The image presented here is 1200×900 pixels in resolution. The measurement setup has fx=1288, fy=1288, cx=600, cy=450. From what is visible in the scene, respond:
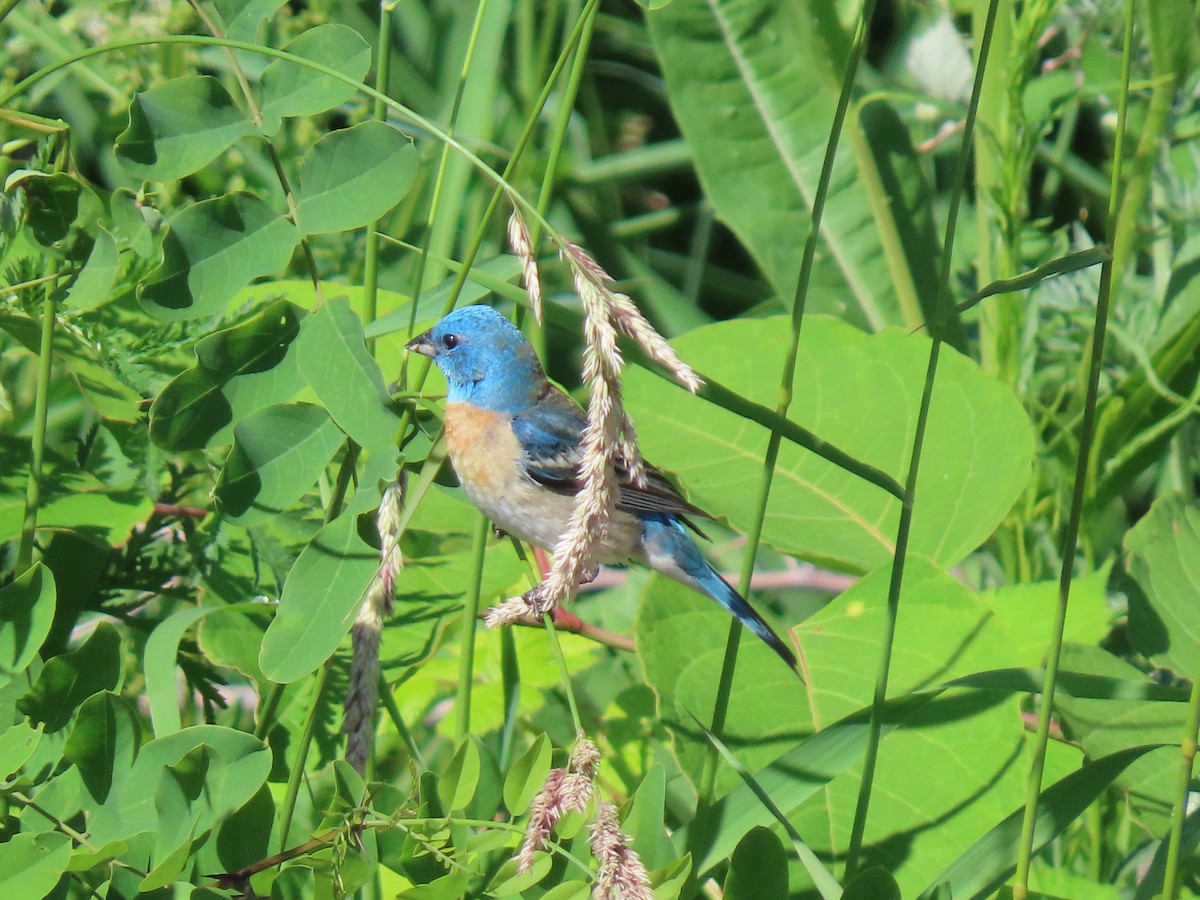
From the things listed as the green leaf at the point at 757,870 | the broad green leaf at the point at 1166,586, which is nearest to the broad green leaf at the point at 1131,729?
the broad green leaf at the point at 1166,586

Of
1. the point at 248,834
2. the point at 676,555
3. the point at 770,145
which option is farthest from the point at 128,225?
the point at 770,145

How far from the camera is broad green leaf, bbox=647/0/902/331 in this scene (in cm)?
282

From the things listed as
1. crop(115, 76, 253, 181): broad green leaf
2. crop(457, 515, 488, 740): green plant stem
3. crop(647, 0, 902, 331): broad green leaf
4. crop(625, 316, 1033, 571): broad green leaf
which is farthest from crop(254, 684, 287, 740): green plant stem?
crop(647, 0, 902, 331): broad green leaf

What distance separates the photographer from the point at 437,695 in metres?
2.14

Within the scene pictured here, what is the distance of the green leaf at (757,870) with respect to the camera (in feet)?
3.78

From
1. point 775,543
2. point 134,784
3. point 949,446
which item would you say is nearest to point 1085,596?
point 949,446

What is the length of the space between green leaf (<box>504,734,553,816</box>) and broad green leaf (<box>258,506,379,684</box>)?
0.66ft

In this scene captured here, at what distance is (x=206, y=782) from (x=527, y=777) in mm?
282

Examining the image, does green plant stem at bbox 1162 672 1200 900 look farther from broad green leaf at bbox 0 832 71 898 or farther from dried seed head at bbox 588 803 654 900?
broad green leaf at bbox 0 832 71 898

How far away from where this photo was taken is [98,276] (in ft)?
4.34

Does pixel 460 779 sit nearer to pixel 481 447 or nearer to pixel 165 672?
pixel 165 672

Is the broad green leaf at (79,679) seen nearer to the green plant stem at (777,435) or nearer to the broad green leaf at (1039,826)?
the green plant stem at (777,435)

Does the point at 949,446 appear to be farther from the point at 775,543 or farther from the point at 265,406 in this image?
the point at 265,406

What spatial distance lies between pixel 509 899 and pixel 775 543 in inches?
33.3
